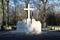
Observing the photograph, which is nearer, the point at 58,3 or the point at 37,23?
the point at 37,23

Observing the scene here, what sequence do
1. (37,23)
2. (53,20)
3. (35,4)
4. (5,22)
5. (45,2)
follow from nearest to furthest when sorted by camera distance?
(37,23)
(5,22)
(45,2)
(35,4)
(53,20)

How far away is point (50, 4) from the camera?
1834 inches

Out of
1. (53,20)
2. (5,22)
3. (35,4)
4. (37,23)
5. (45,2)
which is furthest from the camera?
(53,20)

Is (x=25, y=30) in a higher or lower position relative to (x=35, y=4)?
lower

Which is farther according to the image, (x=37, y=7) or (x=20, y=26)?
(x=37, y=7)

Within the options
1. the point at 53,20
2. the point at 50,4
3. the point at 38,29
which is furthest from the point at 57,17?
the point at 38,29

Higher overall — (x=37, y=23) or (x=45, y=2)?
(x=45, y=2)

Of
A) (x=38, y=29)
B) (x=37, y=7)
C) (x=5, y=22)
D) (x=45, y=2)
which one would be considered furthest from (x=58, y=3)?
(x=38, y=29)

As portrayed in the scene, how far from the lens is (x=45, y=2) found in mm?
39844

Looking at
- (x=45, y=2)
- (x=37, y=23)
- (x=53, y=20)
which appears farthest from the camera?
(x=53, y=20)

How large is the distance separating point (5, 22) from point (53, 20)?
16853mm

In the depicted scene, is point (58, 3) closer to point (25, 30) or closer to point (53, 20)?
point (53, 20)

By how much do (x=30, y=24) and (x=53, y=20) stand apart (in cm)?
2330

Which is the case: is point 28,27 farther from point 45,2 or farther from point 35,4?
point 35,4
